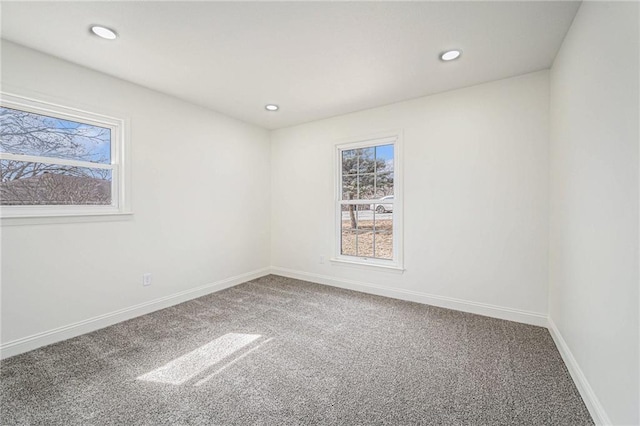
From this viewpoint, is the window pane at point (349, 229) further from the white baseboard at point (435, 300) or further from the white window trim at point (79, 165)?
the white window trim at point (79, 165)

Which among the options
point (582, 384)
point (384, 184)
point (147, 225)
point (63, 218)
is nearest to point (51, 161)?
point (63, 218)

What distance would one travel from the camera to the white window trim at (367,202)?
3.59 metres

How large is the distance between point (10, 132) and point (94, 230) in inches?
38.6

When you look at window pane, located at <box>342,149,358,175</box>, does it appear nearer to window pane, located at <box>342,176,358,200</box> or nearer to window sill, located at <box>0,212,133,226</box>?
window pane, located at <box>342,176,358,200</box>

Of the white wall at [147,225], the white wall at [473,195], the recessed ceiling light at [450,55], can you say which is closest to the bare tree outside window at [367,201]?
the white wall at [473,195]

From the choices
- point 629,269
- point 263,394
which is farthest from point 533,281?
point 263,394

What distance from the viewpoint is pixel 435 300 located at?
3.36 m

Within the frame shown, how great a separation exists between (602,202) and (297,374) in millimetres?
2110

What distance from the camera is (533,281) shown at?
281 cm

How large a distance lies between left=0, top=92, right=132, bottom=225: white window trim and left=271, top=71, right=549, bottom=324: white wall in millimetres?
2510

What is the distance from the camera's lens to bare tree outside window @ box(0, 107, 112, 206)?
2.32 m

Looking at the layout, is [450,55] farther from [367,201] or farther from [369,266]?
[369,266]

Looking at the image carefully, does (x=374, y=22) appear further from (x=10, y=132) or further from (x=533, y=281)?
(x=10, y=132)

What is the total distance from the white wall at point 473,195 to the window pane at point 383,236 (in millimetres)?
243
